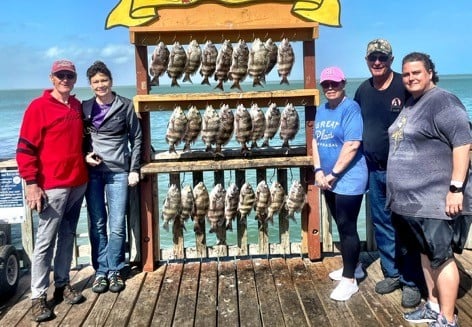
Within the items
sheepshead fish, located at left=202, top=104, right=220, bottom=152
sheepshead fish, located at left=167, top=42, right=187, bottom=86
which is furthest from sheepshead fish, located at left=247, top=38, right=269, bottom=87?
sheepshead fish, located at left=167, top=42, right=187, bottom=86

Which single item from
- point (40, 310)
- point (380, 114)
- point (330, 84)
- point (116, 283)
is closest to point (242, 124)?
point (330, 84)

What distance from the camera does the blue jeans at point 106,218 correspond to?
4.45 metres

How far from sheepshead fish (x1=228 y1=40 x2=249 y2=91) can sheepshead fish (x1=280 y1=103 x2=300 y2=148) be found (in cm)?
54

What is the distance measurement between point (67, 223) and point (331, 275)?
248cm

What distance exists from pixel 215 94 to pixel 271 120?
63cm

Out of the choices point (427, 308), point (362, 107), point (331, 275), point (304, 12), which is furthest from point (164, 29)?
point (427, 308)

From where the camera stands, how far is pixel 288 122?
194 inches

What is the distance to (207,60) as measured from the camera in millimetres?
4820

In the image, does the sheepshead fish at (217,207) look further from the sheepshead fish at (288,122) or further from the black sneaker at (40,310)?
the black sneaker at (40,310)

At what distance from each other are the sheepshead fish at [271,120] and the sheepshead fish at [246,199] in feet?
1.79

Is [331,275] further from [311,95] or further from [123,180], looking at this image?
[123,180]

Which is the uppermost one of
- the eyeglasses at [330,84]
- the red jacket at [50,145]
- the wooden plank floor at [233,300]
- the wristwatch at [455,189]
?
the eyeglasses at [330,84]

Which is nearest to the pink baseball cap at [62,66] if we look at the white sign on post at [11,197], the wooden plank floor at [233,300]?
the white sign on post at [11,197]

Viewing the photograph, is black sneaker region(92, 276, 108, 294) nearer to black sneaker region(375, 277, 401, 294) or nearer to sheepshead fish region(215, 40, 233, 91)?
sheepshead fish region(215, 40, 233, 91)
